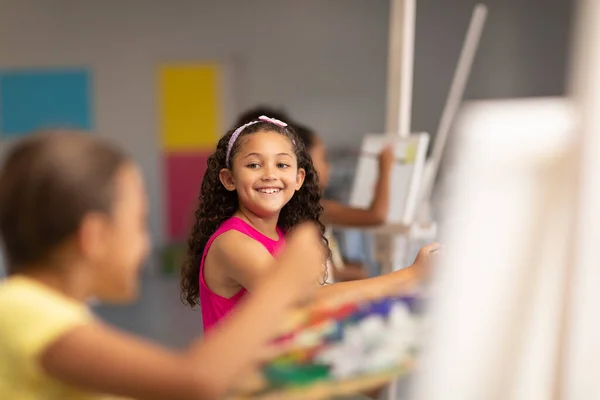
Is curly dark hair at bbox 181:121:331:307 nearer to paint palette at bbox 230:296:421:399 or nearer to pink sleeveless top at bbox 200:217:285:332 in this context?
pink sleeveless top at bbox 200:217:285:332

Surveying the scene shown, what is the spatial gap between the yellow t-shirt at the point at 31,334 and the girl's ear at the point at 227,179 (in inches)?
24.4

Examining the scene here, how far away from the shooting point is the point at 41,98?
5227mm

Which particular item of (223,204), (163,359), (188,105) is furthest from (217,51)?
(163,359)

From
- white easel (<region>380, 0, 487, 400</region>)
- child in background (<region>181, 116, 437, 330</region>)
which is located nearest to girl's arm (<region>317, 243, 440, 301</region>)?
child in background (<region>181, 116, 437, 330</region>)

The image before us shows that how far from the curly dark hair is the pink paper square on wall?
3.90 meters

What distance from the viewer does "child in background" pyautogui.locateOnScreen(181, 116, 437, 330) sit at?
1.27m

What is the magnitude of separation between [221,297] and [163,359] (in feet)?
1.87

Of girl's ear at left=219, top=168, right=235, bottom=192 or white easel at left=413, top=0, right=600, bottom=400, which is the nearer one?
white easel at left=413, top=0, right=600, bottom=400

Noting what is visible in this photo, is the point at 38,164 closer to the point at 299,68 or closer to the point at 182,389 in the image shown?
the point at 182,389

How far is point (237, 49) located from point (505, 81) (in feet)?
6.12

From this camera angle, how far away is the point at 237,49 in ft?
17.9

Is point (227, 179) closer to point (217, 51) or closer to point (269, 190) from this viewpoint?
point (269, 190)

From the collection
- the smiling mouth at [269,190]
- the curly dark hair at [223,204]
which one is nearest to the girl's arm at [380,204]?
the curly dark hair at [223,204]

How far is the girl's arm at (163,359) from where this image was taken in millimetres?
716
